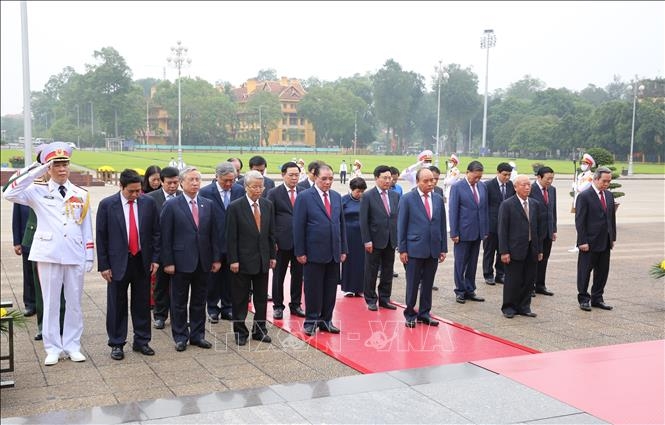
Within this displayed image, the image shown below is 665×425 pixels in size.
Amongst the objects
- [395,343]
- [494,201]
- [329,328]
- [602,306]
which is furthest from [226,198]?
[602,306]

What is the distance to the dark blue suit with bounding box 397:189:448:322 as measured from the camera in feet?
21.5

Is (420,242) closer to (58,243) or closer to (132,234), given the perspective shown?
(132,234)

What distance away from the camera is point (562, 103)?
67875 mm

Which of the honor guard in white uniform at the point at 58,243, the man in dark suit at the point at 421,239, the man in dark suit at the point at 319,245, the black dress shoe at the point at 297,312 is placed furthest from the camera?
the black dress shoe at the point at 297,312

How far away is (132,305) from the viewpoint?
5.68 metres

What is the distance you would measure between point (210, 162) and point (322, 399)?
155ft

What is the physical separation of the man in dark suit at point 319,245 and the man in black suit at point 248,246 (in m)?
A: 0.39

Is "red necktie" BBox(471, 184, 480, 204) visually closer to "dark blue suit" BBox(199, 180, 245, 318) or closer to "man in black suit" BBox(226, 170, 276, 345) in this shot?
"dark blue suit" BBox(199, 180, 245, 318)

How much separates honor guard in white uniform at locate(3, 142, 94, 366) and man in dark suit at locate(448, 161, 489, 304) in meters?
4.38

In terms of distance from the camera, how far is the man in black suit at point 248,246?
5.90 meters

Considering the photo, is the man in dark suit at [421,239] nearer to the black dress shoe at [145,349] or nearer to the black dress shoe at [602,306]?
the black dress shoe at [602,306]

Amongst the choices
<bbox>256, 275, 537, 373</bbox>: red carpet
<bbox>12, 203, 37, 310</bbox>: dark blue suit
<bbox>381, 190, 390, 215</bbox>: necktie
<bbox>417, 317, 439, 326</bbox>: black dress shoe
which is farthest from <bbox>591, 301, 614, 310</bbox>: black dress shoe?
<bbox>12, 203, 37, 310</bbox>: dark blue suit

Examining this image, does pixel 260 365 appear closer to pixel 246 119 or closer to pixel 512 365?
pixel 512 365

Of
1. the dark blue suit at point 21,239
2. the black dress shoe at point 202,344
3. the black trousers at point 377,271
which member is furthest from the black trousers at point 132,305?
the black trousers at point 377,271
